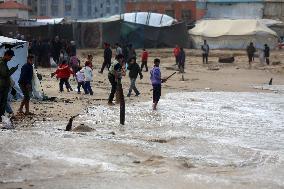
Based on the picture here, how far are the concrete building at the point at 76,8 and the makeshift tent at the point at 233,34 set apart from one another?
29.6 metres

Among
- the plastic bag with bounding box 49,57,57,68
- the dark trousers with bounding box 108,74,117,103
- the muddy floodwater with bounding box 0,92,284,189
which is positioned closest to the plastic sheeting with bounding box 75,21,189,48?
the plastic bag with bounding box 49,57,57,68

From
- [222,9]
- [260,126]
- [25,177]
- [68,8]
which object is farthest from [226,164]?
[68,8]

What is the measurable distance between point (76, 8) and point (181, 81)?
171 ft

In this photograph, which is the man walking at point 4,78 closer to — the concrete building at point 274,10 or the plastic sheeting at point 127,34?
the plastic sheeting at point 127,34

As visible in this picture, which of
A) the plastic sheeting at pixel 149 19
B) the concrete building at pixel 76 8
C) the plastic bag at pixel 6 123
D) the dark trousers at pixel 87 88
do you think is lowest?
the dark trousers at pixel 87 88

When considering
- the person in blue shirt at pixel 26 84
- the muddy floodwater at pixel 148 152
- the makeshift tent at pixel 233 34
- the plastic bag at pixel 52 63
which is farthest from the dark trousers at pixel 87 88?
the makeshift tent at pixel 233 34

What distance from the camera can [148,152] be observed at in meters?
9.91

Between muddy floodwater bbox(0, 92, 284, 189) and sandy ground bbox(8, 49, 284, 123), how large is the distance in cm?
119

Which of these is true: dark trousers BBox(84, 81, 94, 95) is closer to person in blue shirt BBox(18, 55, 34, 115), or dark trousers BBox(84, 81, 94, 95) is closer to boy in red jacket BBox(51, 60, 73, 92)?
boy in red jacket BBox(51, 60, 73, 92)

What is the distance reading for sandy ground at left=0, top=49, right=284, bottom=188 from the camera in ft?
26.8

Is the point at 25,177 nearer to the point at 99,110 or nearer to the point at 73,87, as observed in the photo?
the point at 99,110

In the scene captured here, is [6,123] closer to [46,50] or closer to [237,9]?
[46,50]

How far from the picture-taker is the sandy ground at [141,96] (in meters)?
8.17

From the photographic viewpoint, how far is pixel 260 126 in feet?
43.8
